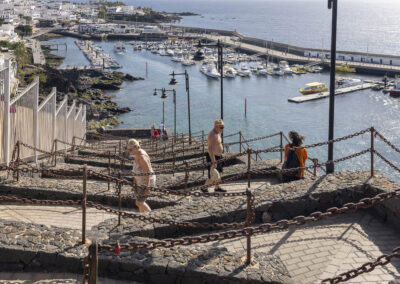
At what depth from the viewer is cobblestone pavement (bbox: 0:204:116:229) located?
639cm

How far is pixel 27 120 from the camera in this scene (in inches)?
365

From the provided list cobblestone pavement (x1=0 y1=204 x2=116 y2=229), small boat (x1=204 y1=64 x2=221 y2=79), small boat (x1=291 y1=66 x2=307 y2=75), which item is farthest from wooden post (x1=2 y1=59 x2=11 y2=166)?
small boat (x1=291 y1=66 x2=307 y2=75)

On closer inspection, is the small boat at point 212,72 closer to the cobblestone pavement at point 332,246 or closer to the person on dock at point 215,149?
the person on dock at point 215,149

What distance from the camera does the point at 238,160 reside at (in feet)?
36.1

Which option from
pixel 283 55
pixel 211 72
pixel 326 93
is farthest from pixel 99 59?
pixel 326 93

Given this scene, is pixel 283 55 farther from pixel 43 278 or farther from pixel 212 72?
pixel 43 278

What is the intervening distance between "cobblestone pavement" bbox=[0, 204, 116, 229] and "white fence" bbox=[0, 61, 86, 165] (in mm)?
1689

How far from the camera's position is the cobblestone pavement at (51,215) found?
252 inches

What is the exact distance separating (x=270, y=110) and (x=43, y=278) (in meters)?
43.1

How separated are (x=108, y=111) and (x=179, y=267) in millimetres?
38347

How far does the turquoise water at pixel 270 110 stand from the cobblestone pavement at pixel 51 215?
2558cm

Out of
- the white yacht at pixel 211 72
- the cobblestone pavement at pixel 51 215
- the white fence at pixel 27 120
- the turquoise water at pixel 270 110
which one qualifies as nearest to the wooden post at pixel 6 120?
the white fence at pixel 27 120

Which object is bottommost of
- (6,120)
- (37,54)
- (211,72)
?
(211,72)

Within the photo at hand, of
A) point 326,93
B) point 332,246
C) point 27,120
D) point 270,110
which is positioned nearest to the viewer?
point 332,246
